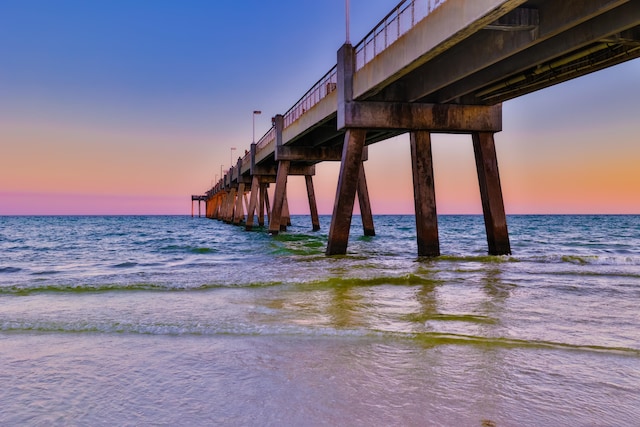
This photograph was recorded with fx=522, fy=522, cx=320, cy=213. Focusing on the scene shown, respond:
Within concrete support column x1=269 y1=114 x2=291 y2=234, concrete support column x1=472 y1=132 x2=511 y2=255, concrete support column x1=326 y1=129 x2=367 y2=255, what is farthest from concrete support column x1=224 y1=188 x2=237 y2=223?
concrete support column x1=472 y1=132 x2=511 y2=255

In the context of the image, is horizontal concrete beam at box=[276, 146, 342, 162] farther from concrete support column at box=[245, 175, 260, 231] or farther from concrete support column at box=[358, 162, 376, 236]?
concrete support column at box=[245, 175, 260, 231]

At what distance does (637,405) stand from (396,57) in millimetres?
11018

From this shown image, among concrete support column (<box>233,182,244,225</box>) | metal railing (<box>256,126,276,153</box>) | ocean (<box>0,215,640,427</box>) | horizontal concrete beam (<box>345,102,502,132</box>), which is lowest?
ocean (<box>0,215,640,427</box>)

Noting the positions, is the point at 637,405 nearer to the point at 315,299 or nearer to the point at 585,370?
the point at 585,370

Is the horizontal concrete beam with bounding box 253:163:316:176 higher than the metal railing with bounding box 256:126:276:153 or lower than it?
lower

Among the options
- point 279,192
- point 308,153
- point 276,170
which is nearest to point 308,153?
Answer: point 308,153

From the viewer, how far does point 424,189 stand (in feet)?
56.5

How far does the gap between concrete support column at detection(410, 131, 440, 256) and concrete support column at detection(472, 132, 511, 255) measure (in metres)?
1.64

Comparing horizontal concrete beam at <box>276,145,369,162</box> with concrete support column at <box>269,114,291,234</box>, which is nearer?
horizontal concrete beam at <box>276,145,369,162</box>

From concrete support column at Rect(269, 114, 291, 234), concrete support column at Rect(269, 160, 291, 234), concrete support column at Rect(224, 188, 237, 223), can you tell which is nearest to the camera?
concrete support column at Rect(269, 114, 291, 234)

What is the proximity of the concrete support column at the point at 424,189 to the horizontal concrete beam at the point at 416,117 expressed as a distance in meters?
0.52

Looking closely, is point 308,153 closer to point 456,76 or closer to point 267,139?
point 267,139

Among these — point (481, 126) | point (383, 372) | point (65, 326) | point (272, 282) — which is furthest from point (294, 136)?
point (383, 372)

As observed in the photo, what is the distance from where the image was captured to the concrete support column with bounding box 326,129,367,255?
17.7 metres
